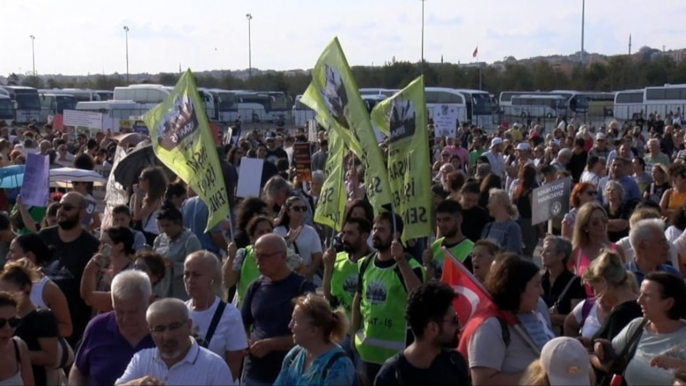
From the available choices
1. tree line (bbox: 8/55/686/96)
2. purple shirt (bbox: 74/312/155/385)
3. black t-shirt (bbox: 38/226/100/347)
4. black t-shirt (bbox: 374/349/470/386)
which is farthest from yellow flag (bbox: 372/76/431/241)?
tree line (bbox: 8/55/686/96)

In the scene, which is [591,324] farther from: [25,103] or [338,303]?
[25,103]

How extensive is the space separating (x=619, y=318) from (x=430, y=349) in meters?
1.44

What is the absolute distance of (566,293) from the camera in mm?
7016

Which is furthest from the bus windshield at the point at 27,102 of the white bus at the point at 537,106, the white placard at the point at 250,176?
the white placard at the point at 250,176

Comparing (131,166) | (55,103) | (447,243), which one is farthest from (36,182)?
(55,103)

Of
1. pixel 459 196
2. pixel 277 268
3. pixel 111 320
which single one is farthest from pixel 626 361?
pixel 459 196

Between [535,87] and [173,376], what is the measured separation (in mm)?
87740

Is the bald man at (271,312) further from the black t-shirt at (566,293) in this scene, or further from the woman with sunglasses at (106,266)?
the black t-shirt at (566,293)

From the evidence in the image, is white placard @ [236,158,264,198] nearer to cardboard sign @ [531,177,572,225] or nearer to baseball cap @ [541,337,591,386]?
cardboard sign @ [531,177,572,225]

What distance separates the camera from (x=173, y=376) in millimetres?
4809

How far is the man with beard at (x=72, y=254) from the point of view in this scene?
24.7 ft

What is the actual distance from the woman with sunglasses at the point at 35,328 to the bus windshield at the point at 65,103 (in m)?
54.0

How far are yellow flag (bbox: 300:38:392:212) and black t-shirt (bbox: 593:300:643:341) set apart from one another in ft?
6.50

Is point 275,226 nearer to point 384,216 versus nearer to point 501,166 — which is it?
point 384,216
